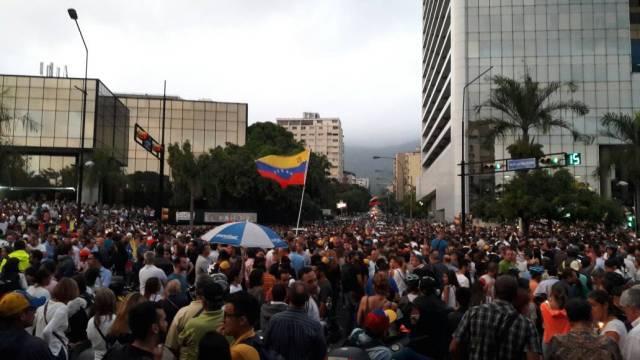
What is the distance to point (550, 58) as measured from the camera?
6069 cm

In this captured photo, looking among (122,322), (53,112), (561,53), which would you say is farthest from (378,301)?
(53,112)

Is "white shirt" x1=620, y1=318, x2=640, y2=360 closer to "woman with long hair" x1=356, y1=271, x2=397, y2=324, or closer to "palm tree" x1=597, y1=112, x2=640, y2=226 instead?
"woman with long hair" x1=356, y1=271, x2=397, y2=324

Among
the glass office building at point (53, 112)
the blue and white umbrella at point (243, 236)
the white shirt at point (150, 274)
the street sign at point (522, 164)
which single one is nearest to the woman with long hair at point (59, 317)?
the white shirt at point (150, 274)

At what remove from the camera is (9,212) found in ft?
93.0

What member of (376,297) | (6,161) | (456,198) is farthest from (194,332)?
(456,198)

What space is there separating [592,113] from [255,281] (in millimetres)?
60299

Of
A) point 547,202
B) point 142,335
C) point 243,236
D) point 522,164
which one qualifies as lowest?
point 142,335

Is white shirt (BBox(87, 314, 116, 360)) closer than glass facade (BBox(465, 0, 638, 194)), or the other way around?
white shirt (BBox(87, 314, 116, 360))

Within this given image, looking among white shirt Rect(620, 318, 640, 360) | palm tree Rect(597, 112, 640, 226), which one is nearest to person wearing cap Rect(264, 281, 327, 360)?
white shirt Rect(620, 318, 640, 360)

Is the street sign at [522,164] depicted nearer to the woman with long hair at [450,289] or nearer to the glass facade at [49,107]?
the woman with long hair at [450,289]

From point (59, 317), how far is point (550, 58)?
64.2 m

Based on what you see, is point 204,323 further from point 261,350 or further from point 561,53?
point 561,53

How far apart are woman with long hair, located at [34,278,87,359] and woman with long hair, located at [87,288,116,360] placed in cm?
30

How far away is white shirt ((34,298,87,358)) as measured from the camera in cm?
524
